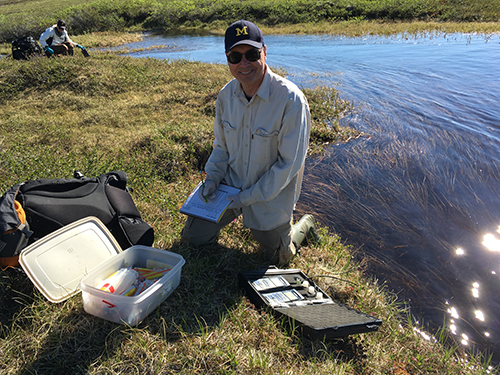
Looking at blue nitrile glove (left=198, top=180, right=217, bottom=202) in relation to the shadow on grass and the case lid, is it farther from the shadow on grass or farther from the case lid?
the case lid

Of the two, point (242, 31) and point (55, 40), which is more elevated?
point (55, 40)

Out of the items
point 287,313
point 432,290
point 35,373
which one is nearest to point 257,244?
point 287,313

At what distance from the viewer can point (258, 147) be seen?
2830 millimetres

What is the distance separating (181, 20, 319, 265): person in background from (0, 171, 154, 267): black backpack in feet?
1.80

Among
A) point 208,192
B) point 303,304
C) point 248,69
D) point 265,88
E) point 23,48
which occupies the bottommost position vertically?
point 303,304

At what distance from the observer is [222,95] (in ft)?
9.86

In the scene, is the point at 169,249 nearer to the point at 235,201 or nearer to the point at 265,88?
the point at 235,201

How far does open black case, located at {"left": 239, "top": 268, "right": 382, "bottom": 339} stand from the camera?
227 centimetres

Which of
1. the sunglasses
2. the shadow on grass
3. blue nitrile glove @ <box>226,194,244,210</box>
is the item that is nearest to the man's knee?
blue nitrile glove @ <box>226,194,244,210</box>

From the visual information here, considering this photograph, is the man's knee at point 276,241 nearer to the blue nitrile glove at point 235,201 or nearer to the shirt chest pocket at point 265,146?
the blue nitrile glove at point 235,201

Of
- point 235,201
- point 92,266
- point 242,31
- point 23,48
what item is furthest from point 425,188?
point 23,48

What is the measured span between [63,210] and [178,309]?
4.29ft

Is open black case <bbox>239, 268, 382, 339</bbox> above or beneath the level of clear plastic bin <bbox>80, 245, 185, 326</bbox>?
beneath

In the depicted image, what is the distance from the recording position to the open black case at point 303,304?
227 cm
